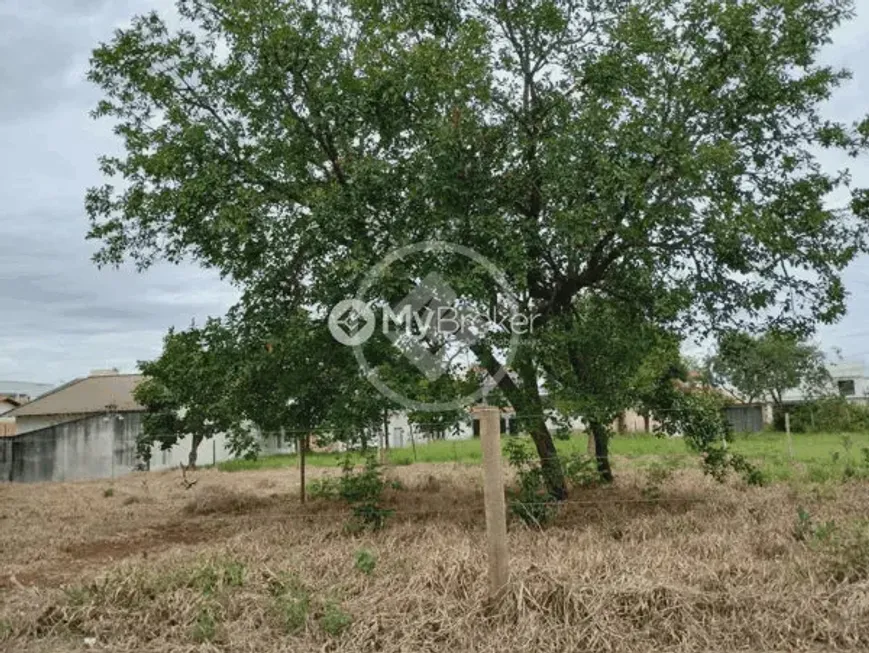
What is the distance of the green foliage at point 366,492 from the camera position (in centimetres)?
761

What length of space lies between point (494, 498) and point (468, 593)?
0.60 m

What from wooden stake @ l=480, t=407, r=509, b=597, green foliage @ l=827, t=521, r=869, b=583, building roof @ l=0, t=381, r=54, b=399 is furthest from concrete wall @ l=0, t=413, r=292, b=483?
building roof @ l=0, t=381, r=54, b=399

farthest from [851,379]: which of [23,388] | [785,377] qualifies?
[23,388]

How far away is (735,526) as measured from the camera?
6555mm

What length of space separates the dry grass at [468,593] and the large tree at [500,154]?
8.13 ft

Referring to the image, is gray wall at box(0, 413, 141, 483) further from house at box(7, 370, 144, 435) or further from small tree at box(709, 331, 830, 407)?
small tree at box(709, 331, 830, 407)

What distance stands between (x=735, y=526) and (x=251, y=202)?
599cm

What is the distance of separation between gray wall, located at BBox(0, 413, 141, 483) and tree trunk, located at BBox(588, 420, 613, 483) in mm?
19271

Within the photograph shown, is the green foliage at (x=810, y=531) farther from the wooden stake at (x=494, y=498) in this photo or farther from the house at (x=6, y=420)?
the house at (x=6, y=420)

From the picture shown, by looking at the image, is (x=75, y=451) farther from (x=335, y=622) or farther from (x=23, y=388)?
(x=23, y=388)

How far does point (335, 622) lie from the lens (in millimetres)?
4156

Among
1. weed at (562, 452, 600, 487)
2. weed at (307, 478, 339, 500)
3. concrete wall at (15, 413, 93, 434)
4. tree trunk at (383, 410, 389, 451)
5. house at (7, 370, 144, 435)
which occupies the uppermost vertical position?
house at (7, 370, 144, 435)

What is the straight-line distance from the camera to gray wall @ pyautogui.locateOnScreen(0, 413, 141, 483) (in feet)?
72.8

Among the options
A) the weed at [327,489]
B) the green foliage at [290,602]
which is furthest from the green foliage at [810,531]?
the weed at [327,489]
